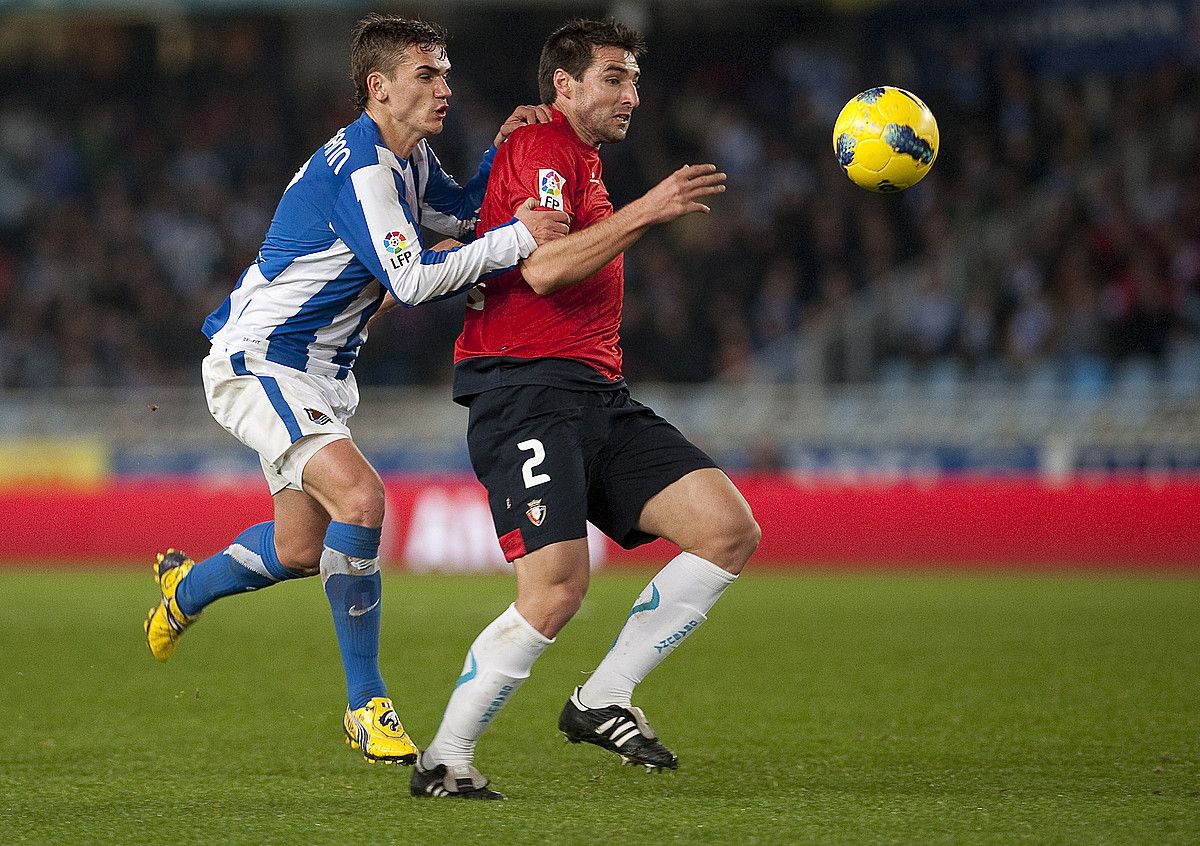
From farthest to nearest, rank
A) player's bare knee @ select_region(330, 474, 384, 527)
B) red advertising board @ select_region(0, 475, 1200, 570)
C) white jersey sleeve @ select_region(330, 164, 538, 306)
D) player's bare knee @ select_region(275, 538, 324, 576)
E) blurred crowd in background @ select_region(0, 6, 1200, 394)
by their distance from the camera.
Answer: blurred crowd in background @ select_region(0, 6, 1200, 394)
red advertising board @ select_region(0, 475, 1200, 570)
player's bare knee @ select_region(275, 538, 324, 576)
player's bare knee @ select_region(330, 474, 384, 527)
white jersey sleeve @ select_region(330, 164, 538, 306)

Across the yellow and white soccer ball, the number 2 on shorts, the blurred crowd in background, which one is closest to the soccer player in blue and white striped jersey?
the number 2 on shorts

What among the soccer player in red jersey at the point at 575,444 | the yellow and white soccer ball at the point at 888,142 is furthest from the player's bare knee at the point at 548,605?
the yellow and white soccer ball at the point at 888,142

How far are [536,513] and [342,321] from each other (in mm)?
1127

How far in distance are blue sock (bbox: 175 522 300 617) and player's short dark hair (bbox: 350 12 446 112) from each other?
153cm

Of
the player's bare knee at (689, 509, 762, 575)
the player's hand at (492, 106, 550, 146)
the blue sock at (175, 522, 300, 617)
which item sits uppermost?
Answer: the player's hand at (492, 106, 550, 146)

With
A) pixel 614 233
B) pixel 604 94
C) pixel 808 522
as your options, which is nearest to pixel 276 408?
pixel 614 233

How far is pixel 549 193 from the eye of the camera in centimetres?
481

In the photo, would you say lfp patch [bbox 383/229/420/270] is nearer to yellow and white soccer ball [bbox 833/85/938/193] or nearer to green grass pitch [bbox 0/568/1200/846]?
yellow and white soccer ball [bbox 833/85/938/193]

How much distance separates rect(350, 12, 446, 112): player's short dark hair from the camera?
5188 millimetres

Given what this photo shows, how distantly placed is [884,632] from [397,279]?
503cm

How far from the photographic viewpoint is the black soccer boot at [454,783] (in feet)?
15.1

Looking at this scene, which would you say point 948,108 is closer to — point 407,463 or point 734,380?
point 734,380

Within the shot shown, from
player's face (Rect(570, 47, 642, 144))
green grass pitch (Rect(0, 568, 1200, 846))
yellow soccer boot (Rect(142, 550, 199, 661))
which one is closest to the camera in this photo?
green grass pitch (Rect(0, 568, 1200, 846))

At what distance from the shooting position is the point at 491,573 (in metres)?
13.5
